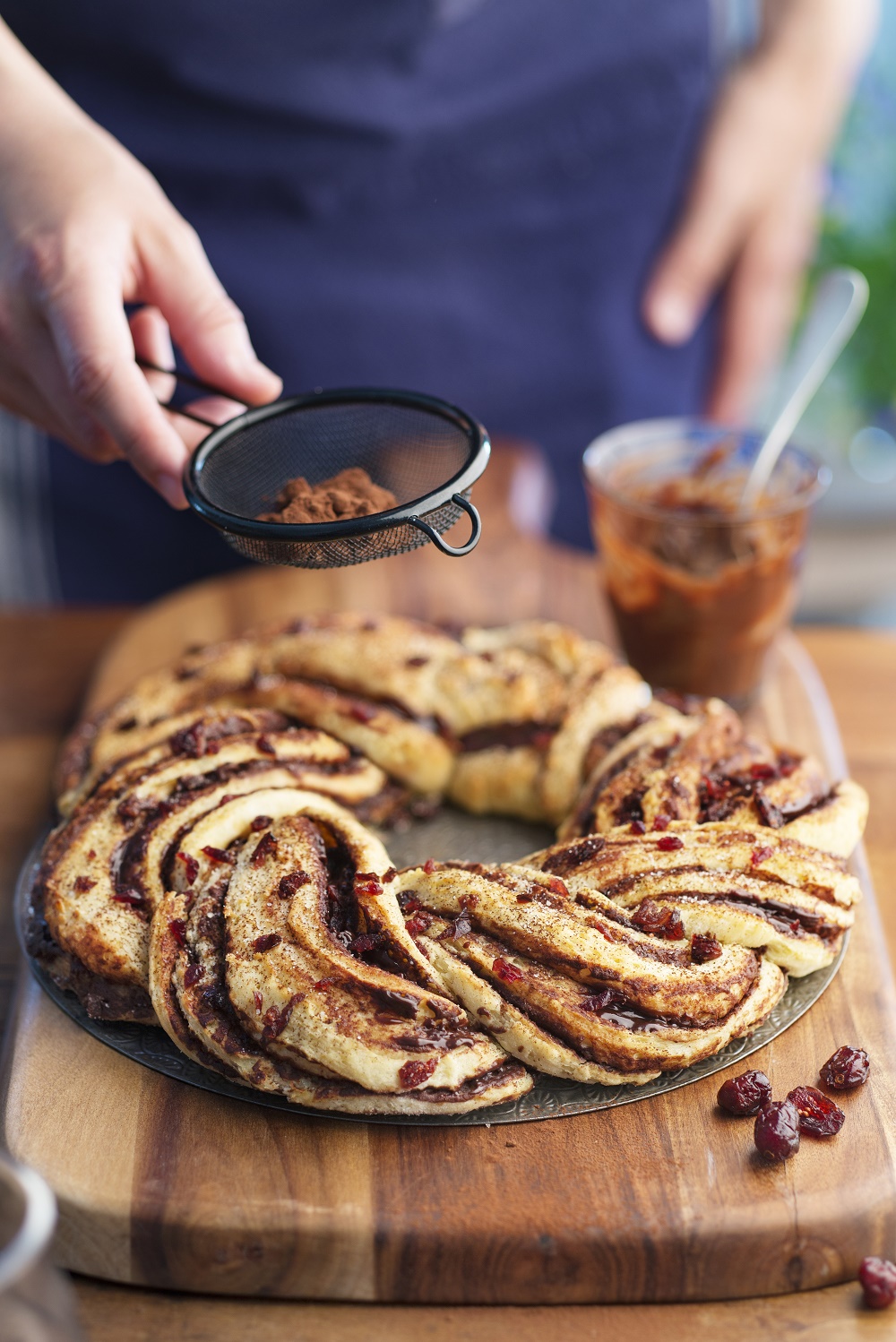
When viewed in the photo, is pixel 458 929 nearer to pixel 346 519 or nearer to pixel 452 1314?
pixel 452 1314

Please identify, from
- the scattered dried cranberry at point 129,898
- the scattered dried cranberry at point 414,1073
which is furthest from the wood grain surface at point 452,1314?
the scattered dried cranberry at point 129,898

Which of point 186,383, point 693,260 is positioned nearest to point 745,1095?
point 186,383

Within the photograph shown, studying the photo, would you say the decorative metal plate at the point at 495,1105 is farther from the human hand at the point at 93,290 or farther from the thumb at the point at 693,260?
the thumb at the point at 693,260

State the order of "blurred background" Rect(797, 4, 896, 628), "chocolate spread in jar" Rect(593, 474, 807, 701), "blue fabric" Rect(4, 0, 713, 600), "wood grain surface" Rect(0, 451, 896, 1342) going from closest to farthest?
"wood grain surface" Rect(0, 451, 896, 1342)
"chocolate spread in jar" Rect(593, 474, 807, 701)
"blue fabric" Rect(4, 0, 713, 600)
"blurred background" Rect(797, 4, 896, 628)

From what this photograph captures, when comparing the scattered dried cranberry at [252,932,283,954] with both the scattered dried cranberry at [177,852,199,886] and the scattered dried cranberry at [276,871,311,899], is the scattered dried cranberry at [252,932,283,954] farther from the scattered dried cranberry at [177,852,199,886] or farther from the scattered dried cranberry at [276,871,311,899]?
the scattered dried cranberry at [177,852,199,886]

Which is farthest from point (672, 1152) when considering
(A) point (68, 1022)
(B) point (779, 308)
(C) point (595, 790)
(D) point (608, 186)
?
(B) point (779, 308)

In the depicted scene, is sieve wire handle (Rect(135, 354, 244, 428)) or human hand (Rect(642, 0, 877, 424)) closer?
sieve wire handle (Rect(135, 354, 244, 428))

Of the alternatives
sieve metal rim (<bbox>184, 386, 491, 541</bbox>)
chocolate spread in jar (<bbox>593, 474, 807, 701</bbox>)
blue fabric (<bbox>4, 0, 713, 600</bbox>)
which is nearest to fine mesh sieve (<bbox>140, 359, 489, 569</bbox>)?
sieve metal rim (<bbox>184, 386, 491, 541</bbox>)
